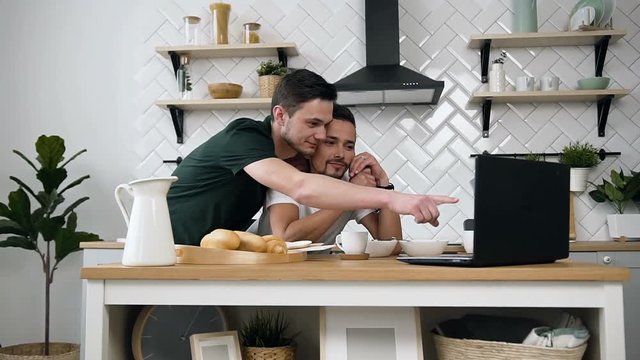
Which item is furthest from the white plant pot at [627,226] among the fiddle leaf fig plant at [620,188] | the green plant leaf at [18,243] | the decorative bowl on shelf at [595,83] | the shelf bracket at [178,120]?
the green plant leaf at [18,243]

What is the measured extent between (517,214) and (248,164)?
31.2 inches

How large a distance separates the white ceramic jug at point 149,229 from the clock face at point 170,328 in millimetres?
207

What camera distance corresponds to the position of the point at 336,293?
1.31 meters

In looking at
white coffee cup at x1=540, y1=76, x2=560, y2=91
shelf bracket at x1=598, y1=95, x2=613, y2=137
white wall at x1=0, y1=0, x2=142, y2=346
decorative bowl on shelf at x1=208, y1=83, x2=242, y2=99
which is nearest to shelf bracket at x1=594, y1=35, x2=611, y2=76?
shelf bracket at x1=598, y1=95, x2=613, y2=137

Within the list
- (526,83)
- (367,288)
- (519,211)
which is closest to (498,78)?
(526,83)

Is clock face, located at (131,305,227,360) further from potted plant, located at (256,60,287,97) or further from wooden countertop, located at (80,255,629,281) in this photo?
potted plant, located at (256,60,287,97)

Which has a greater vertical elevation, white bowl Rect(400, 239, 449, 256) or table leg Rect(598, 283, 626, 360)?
white bowl Rect(400, 239, 449, 256)

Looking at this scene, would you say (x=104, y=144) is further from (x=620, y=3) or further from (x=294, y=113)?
(x=620, y=3)

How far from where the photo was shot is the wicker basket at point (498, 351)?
1.32 meters

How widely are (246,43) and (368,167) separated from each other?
1.78 meters

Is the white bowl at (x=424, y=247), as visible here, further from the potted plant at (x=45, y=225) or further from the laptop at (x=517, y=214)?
the potted plant at (x=45, y=225)

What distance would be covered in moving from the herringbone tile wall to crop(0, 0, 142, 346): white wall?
6.7 inches

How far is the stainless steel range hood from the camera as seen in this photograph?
344cm

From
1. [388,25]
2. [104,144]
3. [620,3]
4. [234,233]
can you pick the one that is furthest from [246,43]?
[234,233]
